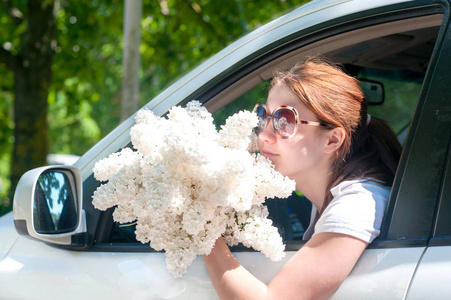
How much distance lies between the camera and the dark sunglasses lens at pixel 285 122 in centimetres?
173

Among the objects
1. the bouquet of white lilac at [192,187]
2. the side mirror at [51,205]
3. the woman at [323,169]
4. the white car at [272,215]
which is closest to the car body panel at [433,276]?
the white car at [272,215]

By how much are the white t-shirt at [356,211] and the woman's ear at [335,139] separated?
153 mm

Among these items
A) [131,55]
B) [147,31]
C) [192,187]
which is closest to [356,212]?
[192,187]

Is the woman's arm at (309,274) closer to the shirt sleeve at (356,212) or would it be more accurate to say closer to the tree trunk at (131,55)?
the shirt sleeve at (356,212)

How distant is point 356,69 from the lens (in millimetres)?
2691

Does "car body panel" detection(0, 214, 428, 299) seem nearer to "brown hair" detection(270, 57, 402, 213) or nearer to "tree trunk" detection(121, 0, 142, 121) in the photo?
"brown hair" detection(270, 57, 402, 213)

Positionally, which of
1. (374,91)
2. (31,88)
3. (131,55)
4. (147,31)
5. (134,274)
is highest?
(147,31)

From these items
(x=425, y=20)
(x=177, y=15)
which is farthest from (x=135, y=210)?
(x=177, y=15)

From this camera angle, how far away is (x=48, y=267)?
6.14 ft

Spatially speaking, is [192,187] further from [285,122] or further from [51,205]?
[51,205]

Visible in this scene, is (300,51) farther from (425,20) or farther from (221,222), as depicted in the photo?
(221,222)

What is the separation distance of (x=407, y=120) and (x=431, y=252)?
6.68 feet

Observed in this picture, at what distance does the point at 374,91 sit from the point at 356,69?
299 mm

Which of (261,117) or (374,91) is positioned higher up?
(374,91)
